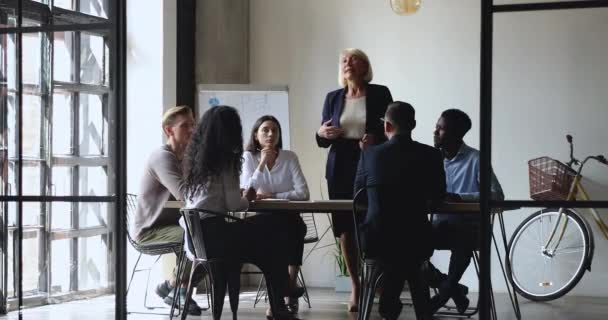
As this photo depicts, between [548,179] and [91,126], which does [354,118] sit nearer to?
[91,126]

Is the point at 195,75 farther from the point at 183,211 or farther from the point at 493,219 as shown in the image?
the point at 493,219

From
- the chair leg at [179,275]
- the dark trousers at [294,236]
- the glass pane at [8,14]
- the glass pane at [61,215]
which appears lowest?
the chair leg at [179,275]

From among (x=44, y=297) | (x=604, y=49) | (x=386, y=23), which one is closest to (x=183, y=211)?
(x=44, y=297)

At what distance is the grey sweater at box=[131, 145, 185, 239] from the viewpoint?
541cm

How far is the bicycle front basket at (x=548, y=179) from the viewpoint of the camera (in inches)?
149

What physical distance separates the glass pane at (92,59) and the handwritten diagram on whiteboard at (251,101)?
2099 mm

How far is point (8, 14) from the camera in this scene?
16.7 feet

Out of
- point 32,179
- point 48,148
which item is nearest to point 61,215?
point 32,179

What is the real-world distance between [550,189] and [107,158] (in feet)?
6.79

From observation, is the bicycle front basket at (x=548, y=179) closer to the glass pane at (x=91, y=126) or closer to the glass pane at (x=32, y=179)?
the glass pane at (x=91, y=126)

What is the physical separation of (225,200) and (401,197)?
0.95 metres

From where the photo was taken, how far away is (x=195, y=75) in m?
7.50

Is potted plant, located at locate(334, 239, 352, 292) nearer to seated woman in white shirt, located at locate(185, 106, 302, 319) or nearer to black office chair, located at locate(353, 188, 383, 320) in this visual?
seated woman in white shirt, located at locate(185, 106, 302, 319)

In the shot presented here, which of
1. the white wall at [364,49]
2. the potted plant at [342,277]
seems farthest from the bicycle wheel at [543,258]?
the potted plant at [342,277]
